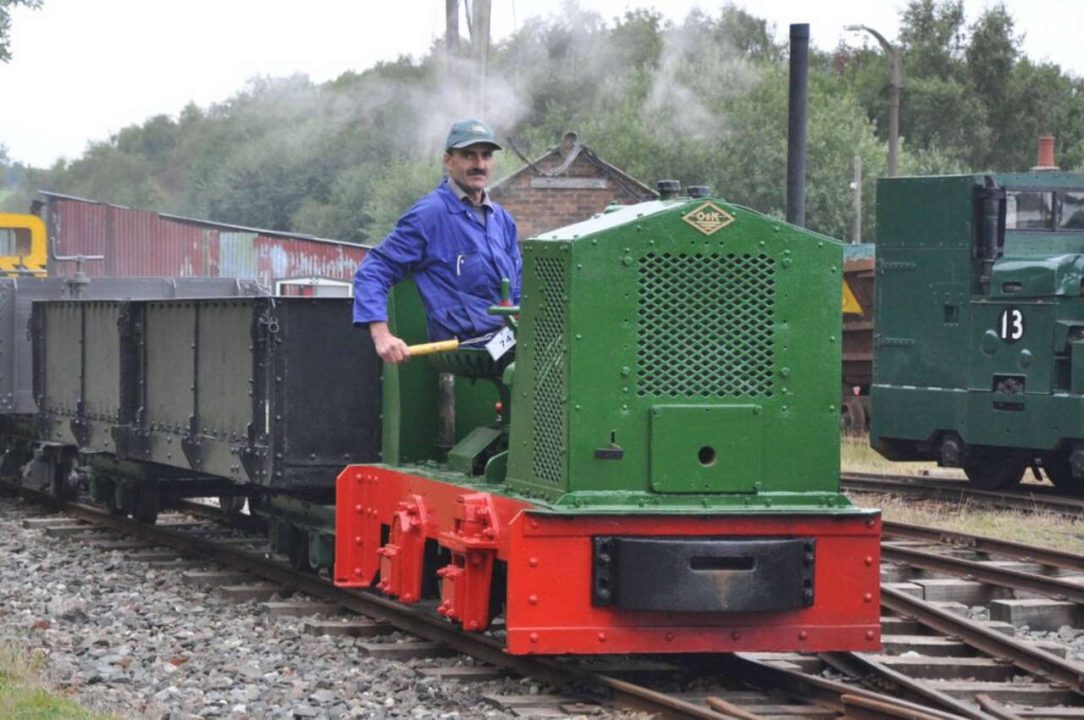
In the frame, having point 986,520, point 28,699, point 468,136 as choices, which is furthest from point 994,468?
point 28,699

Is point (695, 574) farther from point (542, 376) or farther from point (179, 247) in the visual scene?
point (179, 247)

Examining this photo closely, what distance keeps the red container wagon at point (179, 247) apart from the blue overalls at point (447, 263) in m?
27.5

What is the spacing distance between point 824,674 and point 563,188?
87.5 ft

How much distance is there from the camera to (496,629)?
29.1 ft

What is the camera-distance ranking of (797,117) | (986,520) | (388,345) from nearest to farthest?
(388,345)
(797,117)
(986,520)

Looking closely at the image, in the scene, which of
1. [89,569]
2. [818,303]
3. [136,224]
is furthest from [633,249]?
[136,224]

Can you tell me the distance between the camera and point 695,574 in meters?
6.98

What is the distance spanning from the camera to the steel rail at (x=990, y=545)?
11422 millimetres

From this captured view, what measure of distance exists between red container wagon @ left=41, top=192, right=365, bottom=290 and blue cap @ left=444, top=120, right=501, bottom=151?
27472 millimetres

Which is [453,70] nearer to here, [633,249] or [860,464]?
[860,464]

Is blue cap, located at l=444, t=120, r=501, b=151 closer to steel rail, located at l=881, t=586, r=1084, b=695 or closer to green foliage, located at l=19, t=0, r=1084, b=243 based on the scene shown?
steel rail, located at l=881, t=586, r=1084, b=695

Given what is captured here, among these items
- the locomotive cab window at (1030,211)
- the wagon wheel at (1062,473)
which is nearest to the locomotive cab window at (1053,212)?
the locomotive cab window at (1030,211)

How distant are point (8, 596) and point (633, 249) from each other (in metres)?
4.97

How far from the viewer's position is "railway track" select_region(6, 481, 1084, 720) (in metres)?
7.05
